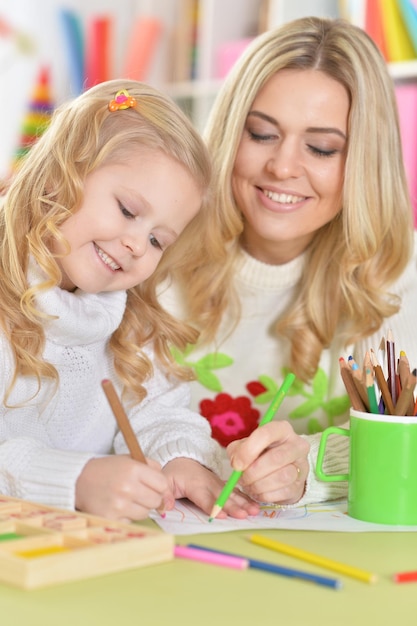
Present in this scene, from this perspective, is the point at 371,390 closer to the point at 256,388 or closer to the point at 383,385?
the point at 383,385

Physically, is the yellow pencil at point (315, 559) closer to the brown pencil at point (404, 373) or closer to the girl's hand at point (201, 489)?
the girl's hand at point (201, 489)

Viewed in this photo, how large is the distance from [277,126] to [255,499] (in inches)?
24.8

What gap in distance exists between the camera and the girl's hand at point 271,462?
3.47ft

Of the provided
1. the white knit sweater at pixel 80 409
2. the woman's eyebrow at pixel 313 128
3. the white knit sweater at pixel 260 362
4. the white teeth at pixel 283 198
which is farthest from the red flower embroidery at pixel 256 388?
the woman's eyebrow at pixel 313 128

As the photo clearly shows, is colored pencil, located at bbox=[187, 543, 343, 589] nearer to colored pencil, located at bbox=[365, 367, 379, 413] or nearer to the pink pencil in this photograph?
the pink pencil

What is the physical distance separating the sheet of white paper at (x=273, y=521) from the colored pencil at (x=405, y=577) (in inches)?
7.5

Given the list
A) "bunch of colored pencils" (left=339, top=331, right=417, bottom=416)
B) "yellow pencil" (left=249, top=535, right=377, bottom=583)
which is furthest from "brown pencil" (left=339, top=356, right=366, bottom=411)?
"yellow pencil" (left=249, top=535, right=377, bottom=583)

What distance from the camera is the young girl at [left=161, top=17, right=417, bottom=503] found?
4.84ft

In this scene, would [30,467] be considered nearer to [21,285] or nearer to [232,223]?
[21,285]

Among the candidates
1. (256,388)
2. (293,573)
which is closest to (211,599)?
(293,573)

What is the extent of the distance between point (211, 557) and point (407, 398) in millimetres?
325

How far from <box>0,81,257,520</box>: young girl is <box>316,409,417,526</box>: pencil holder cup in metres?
0.14

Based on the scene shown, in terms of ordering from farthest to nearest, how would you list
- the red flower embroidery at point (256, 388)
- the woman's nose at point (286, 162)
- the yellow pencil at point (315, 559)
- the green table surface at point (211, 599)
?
the red flower embroidery at point (256, 388) → the woman's nose at point (286, 162) → the yellow pencil at point (315, 559) → the green table surface at point (211, 599)

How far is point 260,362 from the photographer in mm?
1570
